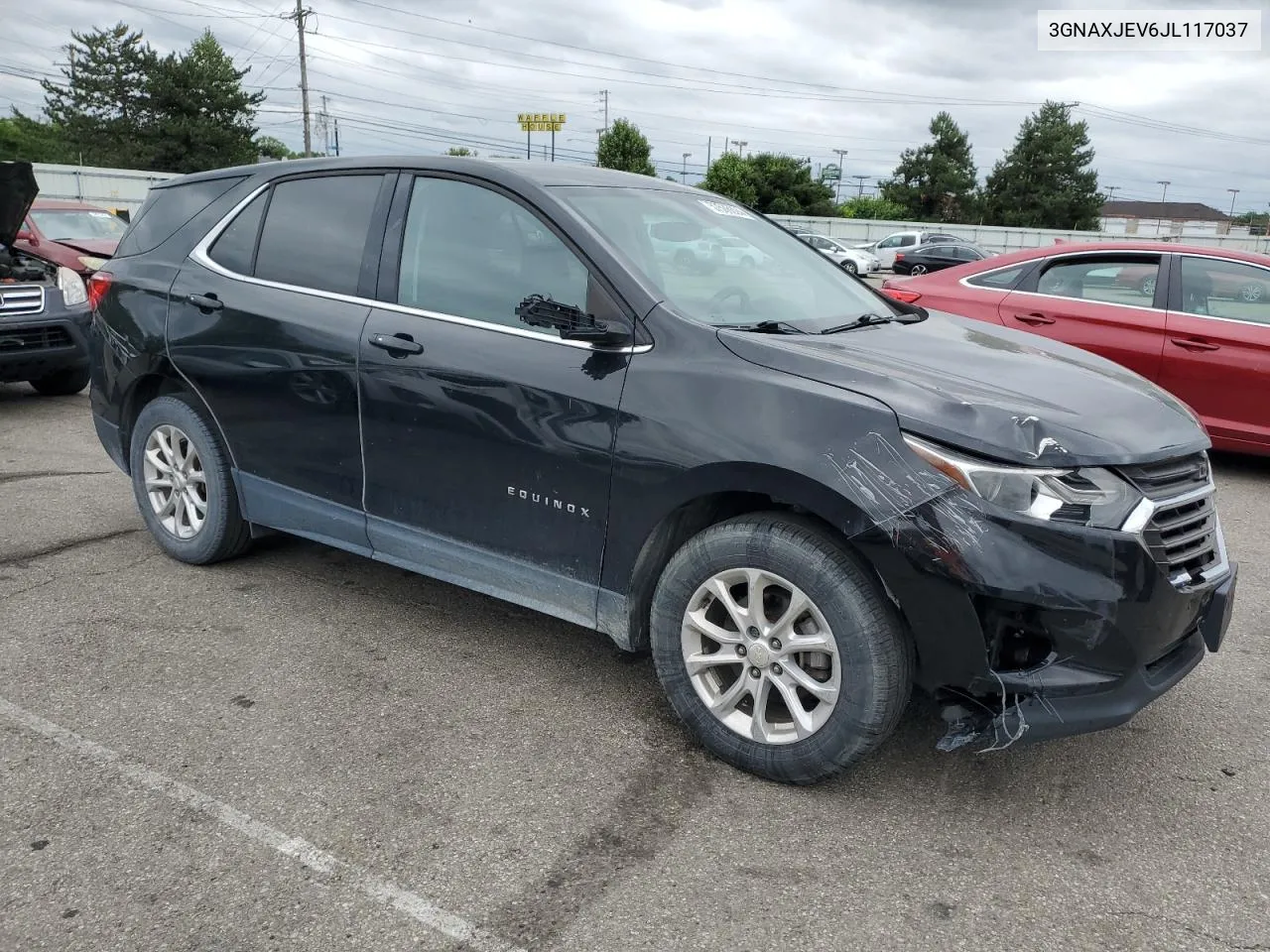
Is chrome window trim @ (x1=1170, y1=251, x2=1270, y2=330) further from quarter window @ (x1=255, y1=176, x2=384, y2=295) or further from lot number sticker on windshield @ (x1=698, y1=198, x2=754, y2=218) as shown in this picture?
quarter window @ (x1=255, y1=176, x2=384, y2=295)

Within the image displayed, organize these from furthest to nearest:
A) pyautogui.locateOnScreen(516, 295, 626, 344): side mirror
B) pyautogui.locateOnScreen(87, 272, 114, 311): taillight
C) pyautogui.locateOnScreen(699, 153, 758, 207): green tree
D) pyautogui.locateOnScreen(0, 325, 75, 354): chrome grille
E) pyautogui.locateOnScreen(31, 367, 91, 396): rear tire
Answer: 1. pyautogui.locateOnScreen(699, 153, 758, 207): green tree
2. pyautogui.locateOnScreen(31, 367, 91, 396): rear tire
3. pyautogui.locateOnScreen(0, 325, 75, 354): chrome grille
4. pyautogui.locateOnScreen(87, 272, 114, 311): taillight
5. pyautogui.locateOnScreen(516, 295, 626, 344): side mirror

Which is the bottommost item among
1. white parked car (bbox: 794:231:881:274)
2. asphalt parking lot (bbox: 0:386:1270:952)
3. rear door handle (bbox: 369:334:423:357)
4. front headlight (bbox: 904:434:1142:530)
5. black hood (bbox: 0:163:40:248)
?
asphalt parking lot (bbox: 0:386:1270:952)

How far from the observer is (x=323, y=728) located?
10.4 feet

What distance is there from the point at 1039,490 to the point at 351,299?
95.8 inches

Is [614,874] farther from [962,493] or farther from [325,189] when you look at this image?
[325,189]

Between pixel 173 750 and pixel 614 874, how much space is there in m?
1.42

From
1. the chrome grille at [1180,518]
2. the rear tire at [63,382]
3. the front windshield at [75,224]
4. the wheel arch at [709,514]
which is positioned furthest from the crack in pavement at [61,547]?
the front windshield at [75,224]

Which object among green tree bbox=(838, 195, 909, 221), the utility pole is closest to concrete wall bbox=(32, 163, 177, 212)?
the utility pole

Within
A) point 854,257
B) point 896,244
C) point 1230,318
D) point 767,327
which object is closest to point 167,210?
point 767,327

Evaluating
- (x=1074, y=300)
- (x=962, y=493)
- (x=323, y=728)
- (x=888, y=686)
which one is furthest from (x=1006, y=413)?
(x=1074, y=300)

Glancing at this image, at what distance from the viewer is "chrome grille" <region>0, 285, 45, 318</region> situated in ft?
24.2

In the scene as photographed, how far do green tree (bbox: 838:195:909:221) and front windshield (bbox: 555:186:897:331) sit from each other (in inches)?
2754

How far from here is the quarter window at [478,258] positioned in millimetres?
3275

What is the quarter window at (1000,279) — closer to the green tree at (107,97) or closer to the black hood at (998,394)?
the black hood at (998,394)
